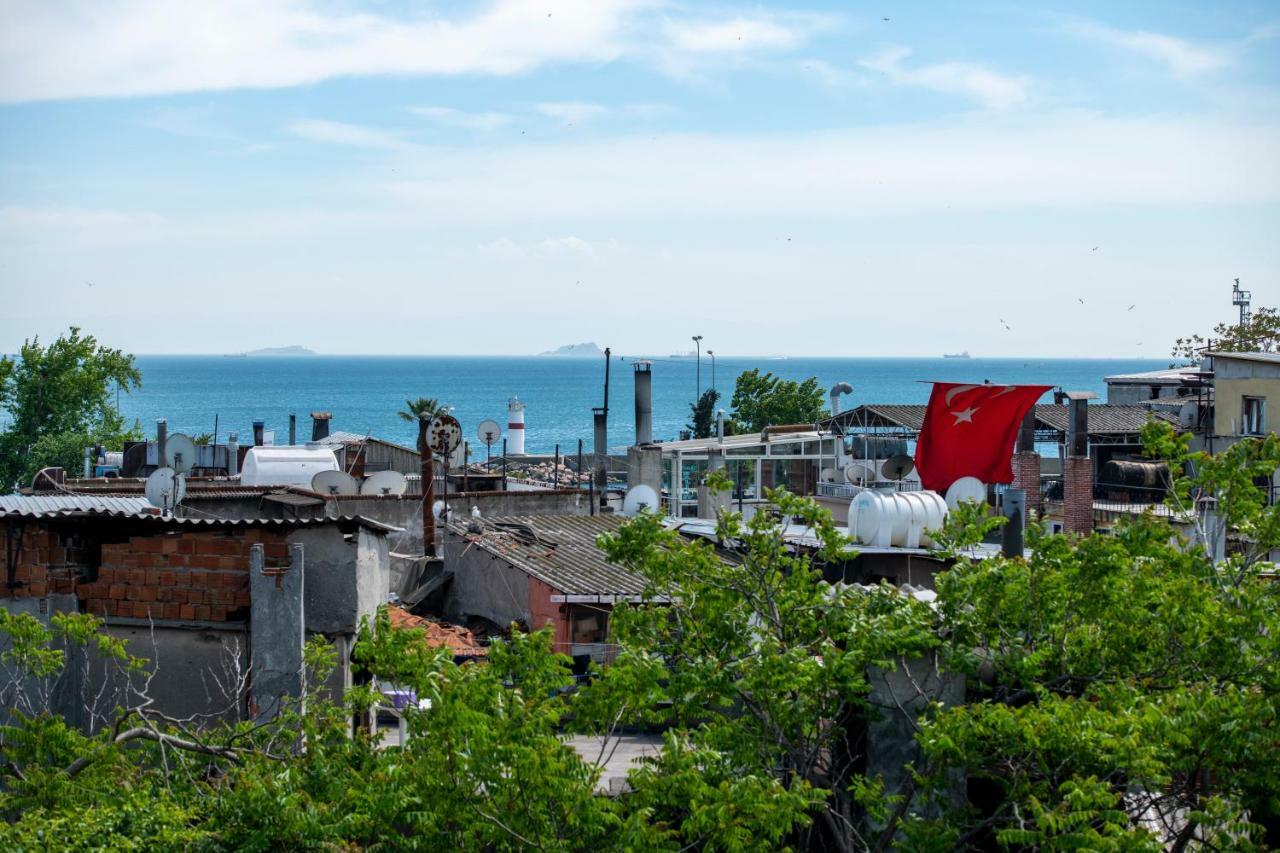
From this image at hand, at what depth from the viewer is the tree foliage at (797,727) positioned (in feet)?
31.4

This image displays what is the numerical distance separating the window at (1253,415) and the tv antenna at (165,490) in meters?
28.0

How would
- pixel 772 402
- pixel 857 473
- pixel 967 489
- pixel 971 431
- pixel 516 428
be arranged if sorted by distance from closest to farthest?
pixel 967 489
pixel 971 431
pixel 857 473
pixel 516 428
pixel 772 402

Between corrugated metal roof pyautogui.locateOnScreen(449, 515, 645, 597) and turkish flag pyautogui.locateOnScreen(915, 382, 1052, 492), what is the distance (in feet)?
21.9

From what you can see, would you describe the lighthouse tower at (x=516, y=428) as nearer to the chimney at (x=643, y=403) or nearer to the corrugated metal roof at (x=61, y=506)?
the chimney at (x=643, y=403)

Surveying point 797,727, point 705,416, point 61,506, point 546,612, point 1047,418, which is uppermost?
point 1047,418

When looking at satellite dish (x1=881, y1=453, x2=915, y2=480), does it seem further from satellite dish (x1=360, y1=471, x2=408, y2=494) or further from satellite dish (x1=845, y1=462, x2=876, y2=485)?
satellite dish (x1=360, y1=471, x2=408, y2=494)

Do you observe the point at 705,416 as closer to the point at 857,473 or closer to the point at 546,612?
the point at 857,473

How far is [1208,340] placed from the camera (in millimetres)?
68625

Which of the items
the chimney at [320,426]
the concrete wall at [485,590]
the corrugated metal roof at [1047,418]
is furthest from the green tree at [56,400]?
the concrete wall at [485,590]

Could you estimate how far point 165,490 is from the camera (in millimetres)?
20906

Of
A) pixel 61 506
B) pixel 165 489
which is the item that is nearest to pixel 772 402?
pixel 165 489

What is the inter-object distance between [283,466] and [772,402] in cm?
4672

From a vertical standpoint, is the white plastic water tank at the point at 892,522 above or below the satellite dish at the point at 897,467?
below

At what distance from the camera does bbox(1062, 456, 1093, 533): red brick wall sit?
32094 mm
